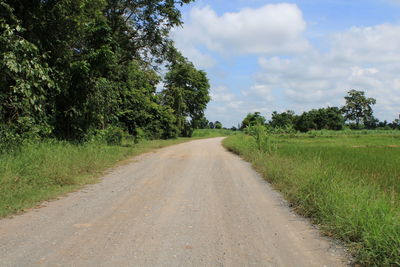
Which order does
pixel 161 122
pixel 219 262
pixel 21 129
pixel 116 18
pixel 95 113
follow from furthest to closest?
pixel 161 122 → pixel 116 18 → pixel 95 113 → pixel 21 129 → pixel 219 262

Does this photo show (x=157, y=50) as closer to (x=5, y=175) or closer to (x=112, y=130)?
(x=112, y=130)

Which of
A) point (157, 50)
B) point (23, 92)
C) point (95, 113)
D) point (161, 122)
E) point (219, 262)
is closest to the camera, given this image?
point (219, 262)

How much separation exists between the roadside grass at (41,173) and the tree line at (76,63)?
1027 mm

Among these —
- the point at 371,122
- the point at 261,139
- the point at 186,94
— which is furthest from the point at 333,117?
the point at 261,139

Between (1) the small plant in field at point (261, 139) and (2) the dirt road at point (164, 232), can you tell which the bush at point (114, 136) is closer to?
(1) the small plant in field at point (261, 139)

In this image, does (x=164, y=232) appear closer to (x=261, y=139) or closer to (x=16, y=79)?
(x=16, y=79)

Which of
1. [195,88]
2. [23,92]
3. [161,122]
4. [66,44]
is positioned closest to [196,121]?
[195,88]

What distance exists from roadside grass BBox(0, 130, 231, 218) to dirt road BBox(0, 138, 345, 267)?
57cm

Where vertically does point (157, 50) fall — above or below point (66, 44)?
above

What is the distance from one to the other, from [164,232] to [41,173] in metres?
5.10

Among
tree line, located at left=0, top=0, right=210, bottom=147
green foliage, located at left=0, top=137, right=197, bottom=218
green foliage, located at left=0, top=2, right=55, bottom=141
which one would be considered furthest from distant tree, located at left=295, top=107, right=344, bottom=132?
green foliage, located at left=0, top=2, right=55, bottom=141

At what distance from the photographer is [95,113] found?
50.7ft

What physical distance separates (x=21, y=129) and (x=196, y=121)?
46760 millimetres

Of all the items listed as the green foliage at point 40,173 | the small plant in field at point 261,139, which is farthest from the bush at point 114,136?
the small plant in field at point 261,139
